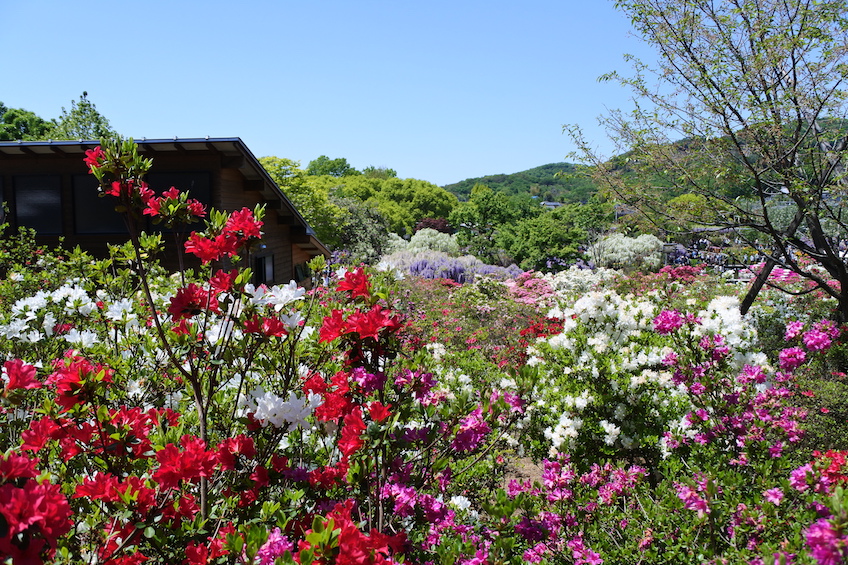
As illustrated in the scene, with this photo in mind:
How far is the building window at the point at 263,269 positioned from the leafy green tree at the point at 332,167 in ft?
244

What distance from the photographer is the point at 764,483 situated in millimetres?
2279

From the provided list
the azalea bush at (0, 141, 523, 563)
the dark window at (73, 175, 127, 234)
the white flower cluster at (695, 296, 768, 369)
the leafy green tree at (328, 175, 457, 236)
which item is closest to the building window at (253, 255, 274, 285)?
the dark window at (73, 175, 127, 234)

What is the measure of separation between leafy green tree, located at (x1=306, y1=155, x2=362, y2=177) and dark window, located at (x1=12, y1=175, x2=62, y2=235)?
7528 centimetres

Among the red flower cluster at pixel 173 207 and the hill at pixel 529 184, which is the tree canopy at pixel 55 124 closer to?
the red flower cluster at pixel 173 207

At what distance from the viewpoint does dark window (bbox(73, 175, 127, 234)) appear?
38.3ft

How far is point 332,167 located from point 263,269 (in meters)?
76.3

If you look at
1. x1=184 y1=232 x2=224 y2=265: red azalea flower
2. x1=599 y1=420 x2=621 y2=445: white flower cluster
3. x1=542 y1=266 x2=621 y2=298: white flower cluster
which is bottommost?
x1=599 y1=420 x2=621 y2=445: white flower cluster

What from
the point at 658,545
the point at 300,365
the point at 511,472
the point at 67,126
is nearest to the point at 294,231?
the point at 511,472

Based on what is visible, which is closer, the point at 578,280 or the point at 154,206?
the point at 154,206

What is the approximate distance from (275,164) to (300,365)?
27.1 metres

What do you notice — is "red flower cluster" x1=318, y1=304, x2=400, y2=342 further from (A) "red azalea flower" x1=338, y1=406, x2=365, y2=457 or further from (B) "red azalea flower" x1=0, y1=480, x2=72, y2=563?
(B) "red azalea flower" x1=0, y1=480, x2=72, y2=563

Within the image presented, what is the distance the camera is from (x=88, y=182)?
1163 cm

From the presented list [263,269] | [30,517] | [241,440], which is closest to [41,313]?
[241,440]

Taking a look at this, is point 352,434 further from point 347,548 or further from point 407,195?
point 407,195
